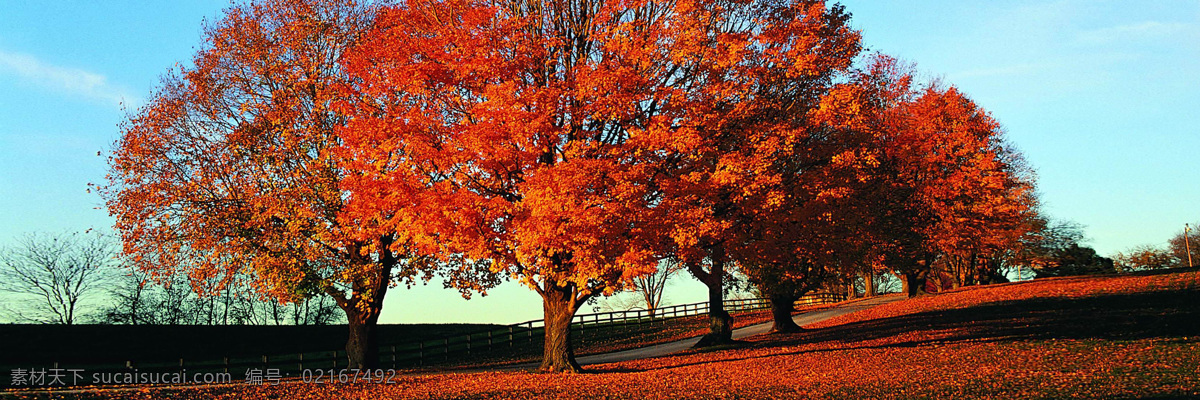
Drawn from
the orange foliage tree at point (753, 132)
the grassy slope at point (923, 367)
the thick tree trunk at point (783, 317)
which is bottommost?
the grassy slope at point (923, 367)

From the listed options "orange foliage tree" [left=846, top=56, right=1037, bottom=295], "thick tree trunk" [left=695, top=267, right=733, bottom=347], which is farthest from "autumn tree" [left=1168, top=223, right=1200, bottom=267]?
"thick tree trunk" [left=695, top=267, right=733, bottom=347]

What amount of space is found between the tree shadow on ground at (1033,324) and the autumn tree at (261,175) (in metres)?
8.29

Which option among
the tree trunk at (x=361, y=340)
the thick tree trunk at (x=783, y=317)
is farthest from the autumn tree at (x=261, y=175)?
the thick tree trunk at (x=783, y=317)

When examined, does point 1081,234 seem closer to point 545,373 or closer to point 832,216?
point 832,216

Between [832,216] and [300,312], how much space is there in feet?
117

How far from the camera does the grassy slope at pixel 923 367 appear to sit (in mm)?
15852

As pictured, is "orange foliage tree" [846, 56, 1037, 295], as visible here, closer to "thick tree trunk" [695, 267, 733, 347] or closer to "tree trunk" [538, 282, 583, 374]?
"thick tree trunk" [695, 267, 733, 347]

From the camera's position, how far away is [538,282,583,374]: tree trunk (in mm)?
19641

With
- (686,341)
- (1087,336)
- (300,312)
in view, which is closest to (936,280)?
(686,341)

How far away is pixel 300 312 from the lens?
151 ft

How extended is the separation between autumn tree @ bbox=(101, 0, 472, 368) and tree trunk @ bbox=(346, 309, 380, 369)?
13cm

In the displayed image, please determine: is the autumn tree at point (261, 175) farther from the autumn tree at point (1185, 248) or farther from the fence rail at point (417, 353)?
the autumn tree at point (1185, 248)

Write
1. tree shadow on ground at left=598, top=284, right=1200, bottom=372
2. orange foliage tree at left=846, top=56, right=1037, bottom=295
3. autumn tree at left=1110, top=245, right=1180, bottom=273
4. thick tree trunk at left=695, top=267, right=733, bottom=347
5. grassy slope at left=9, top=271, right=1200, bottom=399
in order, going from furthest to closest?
autumn tree at left=1110, top=245, right=1180, bottom=273 → orange foliage tree at left=846, top=56, right=1037, bottom=295 → thick tree trunk at left=695, top=267, right=733, bottom=347 → tree shadow on ground at left=598, top=284, right=1200, bottom=372 → grassy slope at left=9, top=271, right=1200, bottom=399

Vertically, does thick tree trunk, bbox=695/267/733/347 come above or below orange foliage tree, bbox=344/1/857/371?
below
